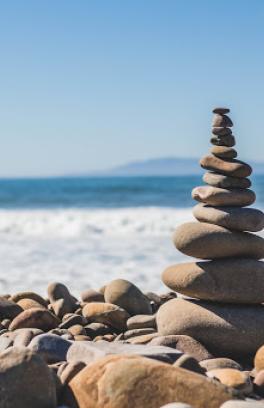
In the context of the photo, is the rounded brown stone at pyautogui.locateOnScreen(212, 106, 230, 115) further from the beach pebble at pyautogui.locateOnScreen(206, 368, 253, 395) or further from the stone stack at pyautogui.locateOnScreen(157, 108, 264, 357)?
the beach pebble at pyautogui.locateOnScreen(206, 368, 253, 395)

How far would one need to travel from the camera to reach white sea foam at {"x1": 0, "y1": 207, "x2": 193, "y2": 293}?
1073cm

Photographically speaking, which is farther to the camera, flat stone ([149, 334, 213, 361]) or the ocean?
the ocean

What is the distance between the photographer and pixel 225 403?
149 inches

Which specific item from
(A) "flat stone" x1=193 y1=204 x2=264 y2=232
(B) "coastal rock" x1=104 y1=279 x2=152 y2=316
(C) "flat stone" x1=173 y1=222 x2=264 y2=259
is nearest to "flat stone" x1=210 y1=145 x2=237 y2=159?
(A) "flat stone" x1=193 y1=204 x2=264 y2=232

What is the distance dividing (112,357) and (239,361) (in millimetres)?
1856

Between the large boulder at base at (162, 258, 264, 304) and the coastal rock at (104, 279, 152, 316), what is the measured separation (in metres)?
1.52

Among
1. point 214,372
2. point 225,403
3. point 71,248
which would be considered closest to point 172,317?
point 214,372

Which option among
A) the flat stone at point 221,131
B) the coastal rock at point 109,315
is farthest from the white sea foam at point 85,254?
the flat stone at point 221,131

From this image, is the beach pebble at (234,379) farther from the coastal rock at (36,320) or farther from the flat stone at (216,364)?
the coastal rock at (36,320)

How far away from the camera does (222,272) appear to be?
579 centimetres

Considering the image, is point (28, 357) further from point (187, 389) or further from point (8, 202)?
point (8, 202)

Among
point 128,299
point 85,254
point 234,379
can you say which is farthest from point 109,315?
point 85,254

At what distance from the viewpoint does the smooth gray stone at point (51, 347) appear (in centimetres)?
501

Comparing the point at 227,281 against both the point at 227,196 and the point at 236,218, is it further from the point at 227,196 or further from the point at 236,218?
the point at 227,196
